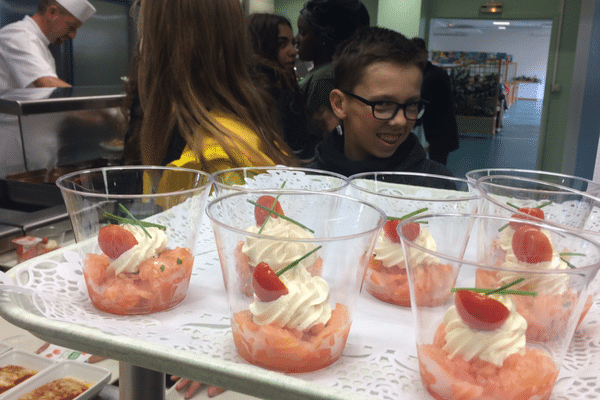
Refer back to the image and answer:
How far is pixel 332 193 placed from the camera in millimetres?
698

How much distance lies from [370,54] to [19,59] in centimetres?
→ 237

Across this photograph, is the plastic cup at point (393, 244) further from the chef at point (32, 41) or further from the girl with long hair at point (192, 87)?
the chef at point (32, 41)

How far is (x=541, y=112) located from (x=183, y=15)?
2.85 m

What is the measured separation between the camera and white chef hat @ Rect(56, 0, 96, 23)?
9.34 ft

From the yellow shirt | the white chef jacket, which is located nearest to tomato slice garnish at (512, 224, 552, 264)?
the yellow shirt

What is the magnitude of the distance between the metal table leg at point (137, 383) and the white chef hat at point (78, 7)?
2.71 meters

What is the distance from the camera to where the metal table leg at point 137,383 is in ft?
2.22

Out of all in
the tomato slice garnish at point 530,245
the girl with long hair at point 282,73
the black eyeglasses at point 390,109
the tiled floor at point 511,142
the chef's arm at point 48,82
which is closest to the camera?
the tomato slice garnish at point 530,245

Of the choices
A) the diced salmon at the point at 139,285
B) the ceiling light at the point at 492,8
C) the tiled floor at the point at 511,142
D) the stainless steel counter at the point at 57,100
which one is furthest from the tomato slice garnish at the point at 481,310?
the ceiling light at the point at 492,8

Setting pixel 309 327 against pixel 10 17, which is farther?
pixel 10 17

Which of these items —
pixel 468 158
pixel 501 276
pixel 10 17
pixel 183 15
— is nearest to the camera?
pixel 501 276

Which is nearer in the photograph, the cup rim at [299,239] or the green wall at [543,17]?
the cup rim at [299,239]

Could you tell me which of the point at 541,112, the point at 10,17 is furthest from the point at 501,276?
the point at 10,17

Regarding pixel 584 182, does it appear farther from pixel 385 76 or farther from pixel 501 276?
pixel 385 76
